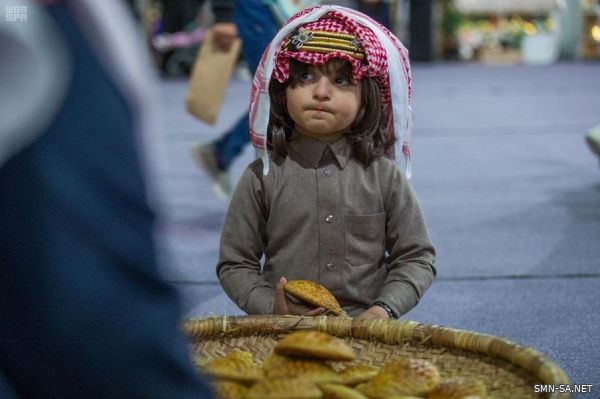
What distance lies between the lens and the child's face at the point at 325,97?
2199 mm

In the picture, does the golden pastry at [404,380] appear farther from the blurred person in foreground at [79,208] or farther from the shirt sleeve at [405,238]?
the blurred person in foreground at [79,208]

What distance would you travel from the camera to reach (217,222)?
4625mm

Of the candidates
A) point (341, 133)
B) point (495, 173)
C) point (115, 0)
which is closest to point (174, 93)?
point (495, 173)

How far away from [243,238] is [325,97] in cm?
38

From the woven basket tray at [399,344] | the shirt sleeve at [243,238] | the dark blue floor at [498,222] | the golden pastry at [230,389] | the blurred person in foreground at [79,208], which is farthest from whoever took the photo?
the dark blue floor at [498,222]

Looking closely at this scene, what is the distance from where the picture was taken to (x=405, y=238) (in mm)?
2283

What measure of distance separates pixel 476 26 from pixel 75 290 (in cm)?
2240

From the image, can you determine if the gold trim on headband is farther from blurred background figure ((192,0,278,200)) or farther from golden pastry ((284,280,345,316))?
blurred background figure ((192,0,278,200))

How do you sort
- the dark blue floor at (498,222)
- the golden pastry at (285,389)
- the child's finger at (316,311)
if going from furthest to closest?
the dark blue floor at (498,222) < the child's finger at (316,311) < the golden pastry at (285,389)

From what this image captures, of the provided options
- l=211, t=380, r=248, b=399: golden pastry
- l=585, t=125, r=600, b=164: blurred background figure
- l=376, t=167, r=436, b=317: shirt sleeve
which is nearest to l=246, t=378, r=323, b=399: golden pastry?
l=211, t=380, r=248, b=399: golden pastry

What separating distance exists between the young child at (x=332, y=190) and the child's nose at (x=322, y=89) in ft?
0.04

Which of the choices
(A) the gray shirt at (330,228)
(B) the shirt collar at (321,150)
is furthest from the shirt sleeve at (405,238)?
(B) the shirt collar at (321,150)

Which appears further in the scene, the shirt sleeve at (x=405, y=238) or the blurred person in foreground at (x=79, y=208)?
the shirt sleeve at (x=405, y=238)

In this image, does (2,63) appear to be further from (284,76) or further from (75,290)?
(284,76)
